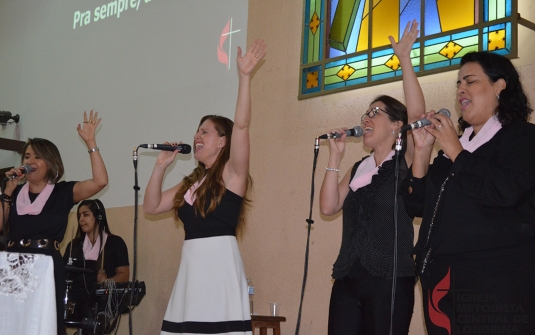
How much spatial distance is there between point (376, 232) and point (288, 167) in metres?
1.97

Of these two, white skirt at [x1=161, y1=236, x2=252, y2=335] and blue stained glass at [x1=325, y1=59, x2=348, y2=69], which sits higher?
blue stained glass at [x1=325, y1=59, x2=348, y2=69]

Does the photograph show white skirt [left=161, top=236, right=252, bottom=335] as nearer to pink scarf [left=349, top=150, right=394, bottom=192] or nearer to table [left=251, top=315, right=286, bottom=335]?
pink scarf [left=349, top=150, right=394, bottom=192]

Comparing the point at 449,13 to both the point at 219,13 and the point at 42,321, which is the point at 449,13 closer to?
the point at 219,13

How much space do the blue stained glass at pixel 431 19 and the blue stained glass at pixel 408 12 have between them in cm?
7

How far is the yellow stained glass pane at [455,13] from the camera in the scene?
3.83m

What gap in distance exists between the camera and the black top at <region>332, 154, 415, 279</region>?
2.79 meters

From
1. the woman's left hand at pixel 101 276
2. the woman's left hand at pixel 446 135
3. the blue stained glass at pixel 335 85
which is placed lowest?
the woman's left hand at pixel 101 276

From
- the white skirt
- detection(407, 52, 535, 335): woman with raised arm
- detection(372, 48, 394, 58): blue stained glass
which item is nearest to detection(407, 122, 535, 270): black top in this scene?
detection(407, 52, 535, 335): woman with raised arm

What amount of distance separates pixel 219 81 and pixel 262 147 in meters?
0.75

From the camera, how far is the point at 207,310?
120 inches

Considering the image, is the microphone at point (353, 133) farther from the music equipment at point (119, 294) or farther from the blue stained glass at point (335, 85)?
the music equipment at point (119, 294)

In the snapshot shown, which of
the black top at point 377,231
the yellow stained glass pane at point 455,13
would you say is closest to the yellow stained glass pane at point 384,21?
the yellow stained glass pane at point 455,13

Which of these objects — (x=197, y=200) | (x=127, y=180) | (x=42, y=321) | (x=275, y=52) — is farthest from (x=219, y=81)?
(x=42, y=321)

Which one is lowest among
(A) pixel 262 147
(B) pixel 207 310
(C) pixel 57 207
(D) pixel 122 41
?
(B) pixel 207 310
